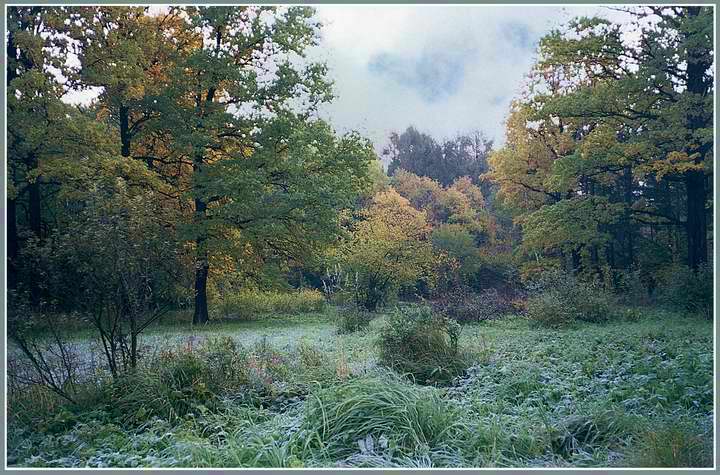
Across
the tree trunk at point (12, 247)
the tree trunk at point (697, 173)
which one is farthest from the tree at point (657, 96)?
the tree trunk at point (12, 247)

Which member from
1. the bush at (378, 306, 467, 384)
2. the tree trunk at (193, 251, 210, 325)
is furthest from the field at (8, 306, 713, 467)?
the tree trunk at (193, 251, 210, 325)

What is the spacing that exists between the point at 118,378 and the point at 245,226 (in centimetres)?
246

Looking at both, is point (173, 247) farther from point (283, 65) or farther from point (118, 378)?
point (283, 65)

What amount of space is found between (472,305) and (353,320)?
1321 millimetres

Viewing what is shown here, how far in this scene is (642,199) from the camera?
6.01 meters

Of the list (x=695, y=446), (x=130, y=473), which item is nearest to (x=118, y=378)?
(x=130, y=473)

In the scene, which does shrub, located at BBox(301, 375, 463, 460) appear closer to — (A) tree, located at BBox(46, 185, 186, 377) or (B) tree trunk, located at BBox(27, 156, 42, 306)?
(A) tree, located at BBox(46, 185, 186, 377)

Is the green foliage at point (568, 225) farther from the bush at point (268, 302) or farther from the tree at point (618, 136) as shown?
the bush at point (268, 302)

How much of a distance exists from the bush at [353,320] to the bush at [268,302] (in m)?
0.31

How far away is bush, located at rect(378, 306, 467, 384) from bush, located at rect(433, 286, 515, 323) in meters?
0.81

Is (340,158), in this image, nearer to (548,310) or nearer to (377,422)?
(548,310)

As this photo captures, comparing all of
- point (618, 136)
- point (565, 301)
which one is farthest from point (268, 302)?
point (618, 136)

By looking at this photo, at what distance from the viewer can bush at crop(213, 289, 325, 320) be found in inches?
245

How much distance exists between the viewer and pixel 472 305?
629 centimetres
